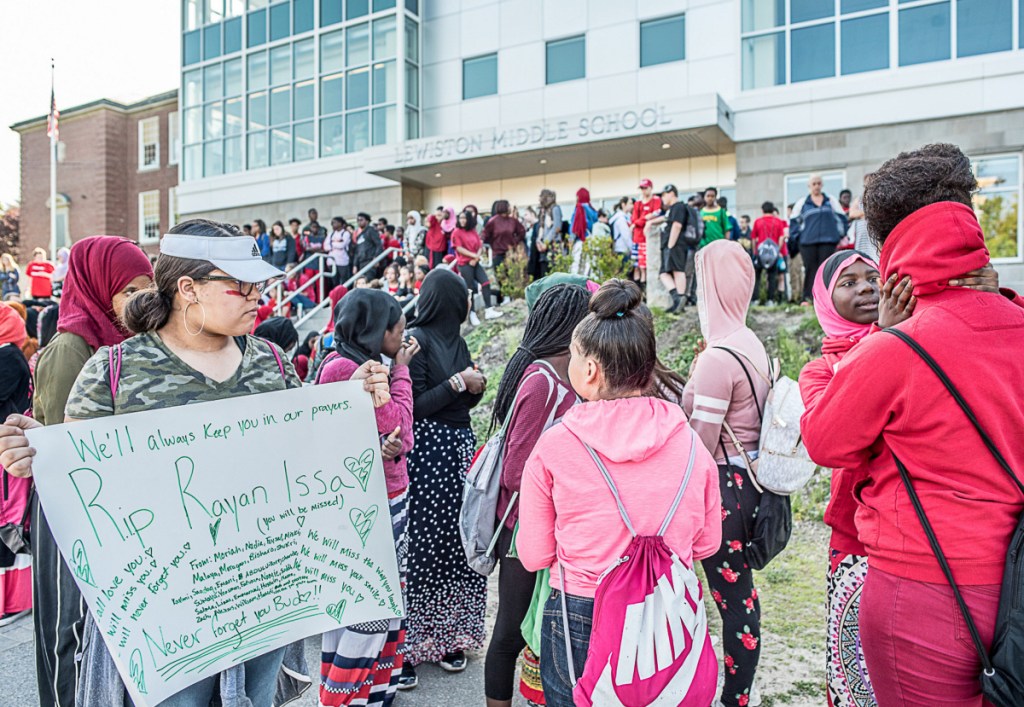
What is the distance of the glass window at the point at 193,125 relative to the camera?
80.2ft

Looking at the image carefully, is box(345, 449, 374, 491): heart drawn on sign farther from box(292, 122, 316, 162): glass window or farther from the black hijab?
box(292, 122, 316, 162): glass window

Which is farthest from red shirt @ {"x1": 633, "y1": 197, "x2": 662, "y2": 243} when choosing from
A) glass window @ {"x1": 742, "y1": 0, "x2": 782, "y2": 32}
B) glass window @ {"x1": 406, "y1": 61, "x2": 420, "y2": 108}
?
glass window @ {"x1": 406, "y1": 61, "x2": 420, "y2": 108}

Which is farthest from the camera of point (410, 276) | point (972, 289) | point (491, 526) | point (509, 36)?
point (509, 36)

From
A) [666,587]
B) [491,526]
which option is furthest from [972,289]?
[491,526]

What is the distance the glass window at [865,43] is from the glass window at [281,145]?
1628 cm

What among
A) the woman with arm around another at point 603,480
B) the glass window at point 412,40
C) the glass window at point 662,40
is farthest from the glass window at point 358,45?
the woman with arm around another at point 603,480

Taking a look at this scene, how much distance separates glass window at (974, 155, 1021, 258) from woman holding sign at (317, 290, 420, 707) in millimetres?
15089

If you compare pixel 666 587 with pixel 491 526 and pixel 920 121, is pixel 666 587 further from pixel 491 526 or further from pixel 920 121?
pixel 920 121

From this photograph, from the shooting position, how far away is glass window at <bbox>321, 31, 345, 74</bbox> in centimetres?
2180

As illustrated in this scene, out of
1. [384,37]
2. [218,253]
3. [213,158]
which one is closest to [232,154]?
[213,158]

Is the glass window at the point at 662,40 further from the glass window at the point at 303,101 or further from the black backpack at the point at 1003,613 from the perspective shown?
the black backpack at the point at 1003,613

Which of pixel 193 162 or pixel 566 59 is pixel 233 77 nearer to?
pixel 193 162

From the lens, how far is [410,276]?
12.5m

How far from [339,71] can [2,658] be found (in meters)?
20.9
